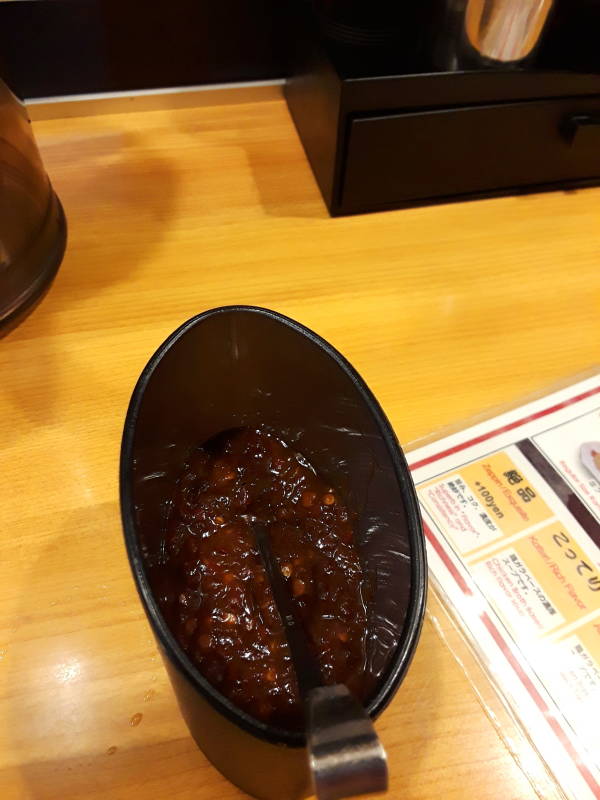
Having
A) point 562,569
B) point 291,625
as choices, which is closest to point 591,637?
point 562,569

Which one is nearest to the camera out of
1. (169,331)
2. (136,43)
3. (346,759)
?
(346,759)

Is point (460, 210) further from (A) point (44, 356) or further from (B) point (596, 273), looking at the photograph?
(A) point (44, 356)

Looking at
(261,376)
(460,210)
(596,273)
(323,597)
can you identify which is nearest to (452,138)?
(460,210)

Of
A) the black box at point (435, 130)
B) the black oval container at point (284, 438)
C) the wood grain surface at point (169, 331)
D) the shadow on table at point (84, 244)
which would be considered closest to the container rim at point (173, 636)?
the black oval container at point (284, 438)

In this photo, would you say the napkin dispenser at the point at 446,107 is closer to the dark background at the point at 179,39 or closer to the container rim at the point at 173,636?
the dark background at the point at 179,39

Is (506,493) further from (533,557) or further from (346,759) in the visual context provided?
(346,759)

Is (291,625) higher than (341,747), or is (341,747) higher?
(341,747)

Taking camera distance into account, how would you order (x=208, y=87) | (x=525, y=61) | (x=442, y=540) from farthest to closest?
(x=208, y=87), (x=525, y=61), (x=442, y=540)
